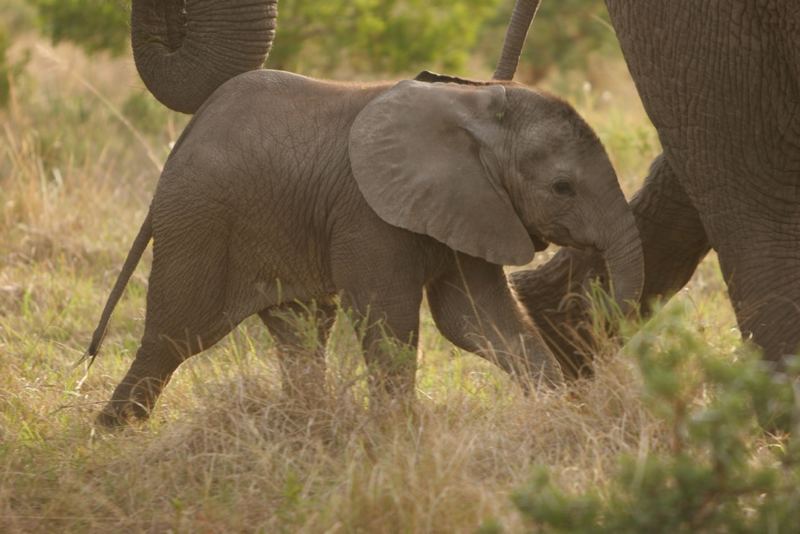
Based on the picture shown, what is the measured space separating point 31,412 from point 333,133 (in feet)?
3.98

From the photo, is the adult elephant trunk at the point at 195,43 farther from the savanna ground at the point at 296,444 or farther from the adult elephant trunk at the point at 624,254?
the adult elephant trunk at the point at 624,254

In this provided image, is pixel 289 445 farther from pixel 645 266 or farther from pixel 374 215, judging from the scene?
pixel 645 266

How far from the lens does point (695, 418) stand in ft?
10.1

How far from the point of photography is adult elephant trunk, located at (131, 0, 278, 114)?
4469 mm

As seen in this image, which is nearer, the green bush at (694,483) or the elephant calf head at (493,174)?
the green bush at (694,483)

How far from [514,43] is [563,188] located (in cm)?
90

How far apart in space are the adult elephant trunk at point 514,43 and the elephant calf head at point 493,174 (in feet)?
2.07

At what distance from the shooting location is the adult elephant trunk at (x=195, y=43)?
176 inches

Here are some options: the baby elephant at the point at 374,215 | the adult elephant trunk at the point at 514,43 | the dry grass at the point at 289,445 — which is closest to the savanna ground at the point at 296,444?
the dry grass at the point at 289,445

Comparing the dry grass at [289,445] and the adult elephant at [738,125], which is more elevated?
the adult elephant at [738,125]

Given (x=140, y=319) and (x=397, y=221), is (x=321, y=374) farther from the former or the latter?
(x=140, y=319)

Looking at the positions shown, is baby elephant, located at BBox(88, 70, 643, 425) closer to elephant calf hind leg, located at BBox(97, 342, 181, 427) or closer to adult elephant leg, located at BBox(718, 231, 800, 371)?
elephant calf hind leg, located at BBox(97, 342, 181, 427)

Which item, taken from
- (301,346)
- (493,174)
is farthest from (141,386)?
(493,174)

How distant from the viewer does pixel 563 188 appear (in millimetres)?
4172
